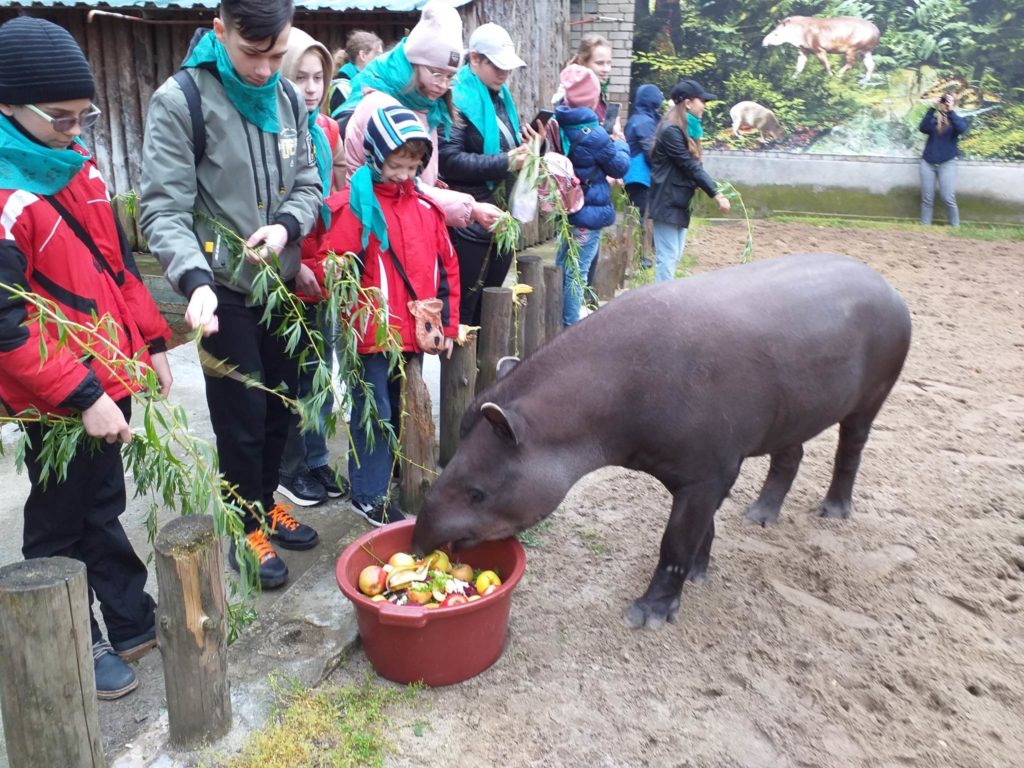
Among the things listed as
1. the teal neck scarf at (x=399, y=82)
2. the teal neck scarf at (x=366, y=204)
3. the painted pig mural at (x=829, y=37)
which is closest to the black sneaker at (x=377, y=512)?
the teal neck scarf at (x=366, y=204)

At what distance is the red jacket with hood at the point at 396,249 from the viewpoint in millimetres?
3413

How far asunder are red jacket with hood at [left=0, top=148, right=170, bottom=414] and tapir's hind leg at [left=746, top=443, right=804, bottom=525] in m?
2.81

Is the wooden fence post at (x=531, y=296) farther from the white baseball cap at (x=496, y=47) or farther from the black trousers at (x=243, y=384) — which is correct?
the black trousers at (x=243, y=384)

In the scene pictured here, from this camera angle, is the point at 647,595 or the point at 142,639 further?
the point at 647,595

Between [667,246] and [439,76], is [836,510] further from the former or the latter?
[667,246]

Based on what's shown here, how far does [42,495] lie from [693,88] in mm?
5872

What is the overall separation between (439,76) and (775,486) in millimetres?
2378

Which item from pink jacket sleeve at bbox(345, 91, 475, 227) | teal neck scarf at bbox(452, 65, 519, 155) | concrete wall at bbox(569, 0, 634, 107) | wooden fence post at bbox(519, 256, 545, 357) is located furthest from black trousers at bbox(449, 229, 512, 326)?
concrete wall at bbox(569, 0, 634, 107)

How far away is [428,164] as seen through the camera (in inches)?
149

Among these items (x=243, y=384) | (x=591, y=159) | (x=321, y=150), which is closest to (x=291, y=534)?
(x=243, y=384)

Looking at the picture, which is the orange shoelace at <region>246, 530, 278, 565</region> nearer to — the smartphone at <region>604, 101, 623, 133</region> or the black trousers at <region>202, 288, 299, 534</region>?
the black trousers at <region>202, 288, 299, 534</region>

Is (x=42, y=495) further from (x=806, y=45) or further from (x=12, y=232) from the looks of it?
(x=806, y=45)

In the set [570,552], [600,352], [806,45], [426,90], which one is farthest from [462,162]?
[806,45]

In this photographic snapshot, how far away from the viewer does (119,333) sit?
102 inches
